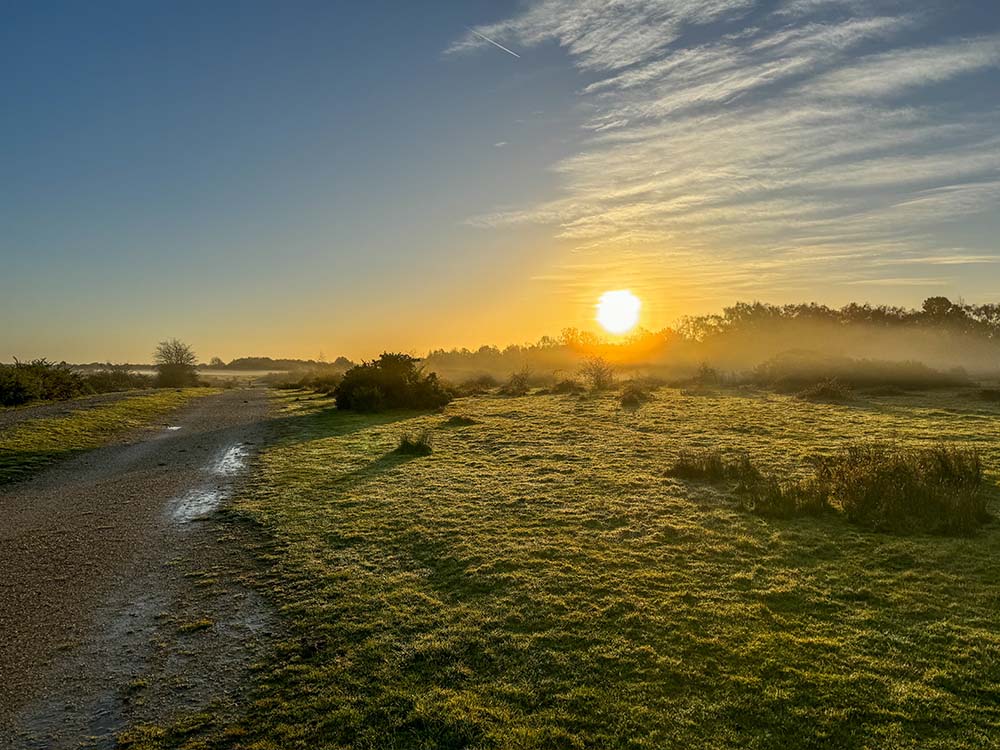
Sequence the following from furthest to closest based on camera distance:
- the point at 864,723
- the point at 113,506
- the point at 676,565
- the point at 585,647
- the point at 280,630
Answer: the point at 113,506
the point at 676,565
the point at 280,630
the point at 585,647
the point at 864,723

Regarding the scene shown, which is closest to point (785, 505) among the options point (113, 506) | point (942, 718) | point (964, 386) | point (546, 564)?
point (546, 564)

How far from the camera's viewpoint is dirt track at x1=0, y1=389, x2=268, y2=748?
5527 millimetres

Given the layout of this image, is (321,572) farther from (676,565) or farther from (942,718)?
(942,718)

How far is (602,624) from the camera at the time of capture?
683 centimetres

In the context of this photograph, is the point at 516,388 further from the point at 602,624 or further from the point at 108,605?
the point at 602,624

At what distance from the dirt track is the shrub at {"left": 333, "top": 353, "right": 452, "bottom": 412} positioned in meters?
17.3

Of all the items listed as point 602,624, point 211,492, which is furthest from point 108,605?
point 602,624

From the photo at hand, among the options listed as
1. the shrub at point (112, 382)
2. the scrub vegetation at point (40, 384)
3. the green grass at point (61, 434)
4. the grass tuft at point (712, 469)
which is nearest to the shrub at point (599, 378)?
the grass tuft at point (712, 469)

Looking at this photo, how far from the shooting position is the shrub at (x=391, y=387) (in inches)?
1287

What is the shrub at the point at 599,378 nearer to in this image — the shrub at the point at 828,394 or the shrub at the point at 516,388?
the shrub at the point at 516,388

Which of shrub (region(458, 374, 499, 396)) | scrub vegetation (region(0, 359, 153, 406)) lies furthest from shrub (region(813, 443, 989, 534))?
scrub vegetation (region(0, 359, 153, 406))

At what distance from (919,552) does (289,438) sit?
2140cm

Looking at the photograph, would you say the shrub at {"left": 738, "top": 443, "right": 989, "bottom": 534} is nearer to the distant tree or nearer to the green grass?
the green grass

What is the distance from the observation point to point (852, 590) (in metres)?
7.55
